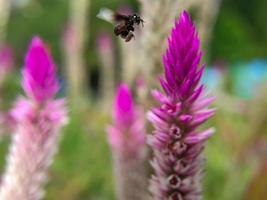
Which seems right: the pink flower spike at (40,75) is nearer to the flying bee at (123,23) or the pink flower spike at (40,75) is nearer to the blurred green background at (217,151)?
the flying bee at (123,23)

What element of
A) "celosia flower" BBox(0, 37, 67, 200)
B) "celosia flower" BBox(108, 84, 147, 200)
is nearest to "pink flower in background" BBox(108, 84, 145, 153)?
"celosia flower" BBox(108, 84, 147, 200)

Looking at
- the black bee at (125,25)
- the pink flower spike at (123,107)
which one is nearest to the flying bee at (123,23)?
the black bee at (125,25)

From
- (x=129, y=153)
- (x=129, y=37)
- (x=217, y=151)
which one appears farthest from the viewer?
(x=217, y=151)

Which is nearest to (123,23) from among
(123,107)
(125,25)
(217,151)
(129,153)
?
(125,25)

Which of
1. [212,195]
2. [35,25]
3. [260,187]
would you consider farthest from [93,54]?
[260,187]

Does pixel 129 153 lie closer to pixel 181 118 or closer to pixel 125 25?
pixel 125 25

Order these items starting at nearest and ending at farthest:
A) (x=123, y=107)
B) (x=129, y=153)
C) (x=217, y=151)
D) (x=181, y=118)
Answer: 1. (x=181, y=118)
2. (x=123, y=107)
3. (x=129, y=153)
4. (x=217, y=151)

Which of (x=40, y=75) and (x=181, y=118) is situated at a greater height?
(x=40, y=75)

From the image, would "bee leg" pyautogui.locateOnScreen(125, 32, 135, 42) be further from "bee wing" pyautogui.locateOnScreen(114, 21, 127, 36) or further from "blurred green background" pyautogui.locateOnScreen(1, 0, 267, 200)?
"blurred green background" pyautogui.locateOnScreen(1, 0, 267, 200)
